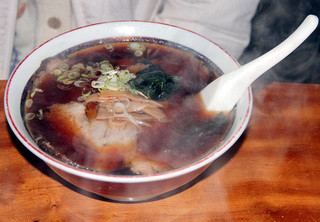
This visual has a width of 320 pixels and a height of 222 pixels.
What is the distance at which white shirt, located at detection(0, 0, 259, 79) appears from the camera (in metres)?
2.13

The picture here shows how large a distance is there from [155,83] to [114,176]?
0.59 metres

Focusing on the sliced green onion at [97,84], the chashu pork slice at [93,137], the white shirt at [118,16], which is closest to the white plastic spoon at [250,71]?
the chashu pork slice at [93,137]

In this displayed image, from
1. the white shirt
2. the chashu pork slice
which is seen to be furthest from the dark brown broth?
the white shirt

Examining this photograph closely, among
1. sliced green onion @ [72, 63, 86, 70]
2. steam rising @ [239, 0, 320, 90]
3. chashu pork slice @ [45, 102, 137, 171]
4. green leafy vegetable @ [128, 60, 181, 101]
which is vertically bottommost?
steam rising @ [239, 0, 320, 90]

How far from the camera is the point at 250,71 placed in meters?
1.19

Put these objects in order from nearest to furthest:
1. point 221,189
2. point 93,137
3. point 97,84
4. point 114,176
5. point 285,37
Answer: point 114,176
point 93,137
point 221,189
point 97,84
point 285,37

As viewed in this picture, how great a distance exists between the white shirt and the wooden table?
0.94 m

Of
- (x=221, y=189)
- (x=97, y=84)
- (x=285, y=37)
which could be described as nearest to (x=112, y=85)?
(x=97, y=84)

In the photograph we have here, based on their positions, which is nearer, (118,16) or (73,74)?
(73,74)

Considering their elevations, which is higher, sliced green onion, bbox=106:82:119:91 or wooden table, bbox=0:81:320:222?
sliced green onion, bbox=106:82:119:91

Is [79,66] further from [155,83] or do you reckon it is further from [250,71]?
[250,71]

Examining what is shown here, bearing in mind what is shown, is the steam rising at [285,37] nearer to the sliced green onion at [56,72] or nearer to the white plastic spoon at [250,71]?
the white plastic spoon at [250,71]

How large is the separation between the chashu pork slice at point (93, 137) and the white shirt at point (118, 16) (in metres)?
1.15

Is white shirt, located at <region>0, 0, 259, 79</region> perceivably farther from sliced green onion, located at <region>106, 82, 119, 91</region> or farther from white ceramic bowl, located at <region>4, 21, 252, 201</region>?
sliced green onion, located at <region>106, 82, 119, 91</region>
